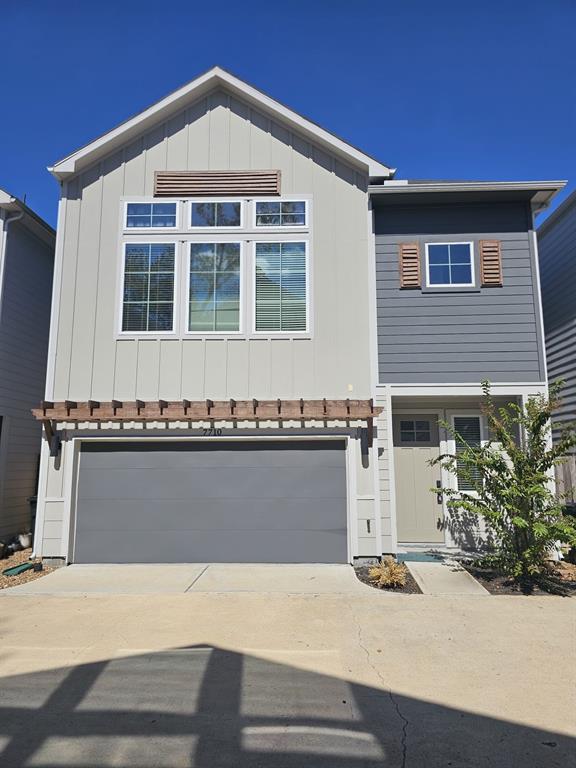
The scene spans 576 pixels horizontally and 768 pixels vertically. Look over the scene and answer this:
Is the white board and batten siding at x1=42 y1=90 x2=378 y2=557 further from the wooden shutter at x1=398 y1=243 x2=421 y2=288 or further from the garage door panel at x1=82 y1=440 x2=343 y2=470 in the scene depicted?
the wooden shutter at x1=398 y1=243 x2=421 y2=288

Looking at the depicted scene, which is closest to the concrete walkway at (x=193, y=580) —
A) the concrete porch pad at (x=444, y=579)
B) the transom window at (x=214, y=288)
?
the concrete porch pad at (x=444, y=579)

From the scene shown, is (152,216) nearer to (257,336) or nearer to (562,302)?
(257,336)

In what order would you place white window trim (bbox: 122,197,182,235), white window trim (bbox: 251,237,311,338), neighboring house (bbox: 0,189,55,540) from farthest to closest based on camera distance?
neighboring house (bbox: 0,189,55,540)
white window trim (bbox: 122,197,182,235)
white window trim (bbox: 251,237,311,338)

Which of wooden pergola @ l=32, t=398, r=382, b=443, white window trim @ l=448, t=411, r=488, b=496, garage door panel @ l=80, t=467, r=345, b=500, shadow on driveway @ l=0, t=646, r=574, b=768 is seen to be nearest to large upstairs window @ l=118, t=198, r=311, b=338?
wooden pergola @ l=32, t=398, r=382, b=443

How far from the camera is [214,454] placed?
25.3ft

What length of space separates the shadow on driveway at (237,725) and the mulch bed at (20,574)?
332 centimetres

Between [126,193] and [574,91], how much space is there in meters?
8.22

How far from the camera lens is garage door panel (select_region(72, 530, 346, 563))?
24.3 ft

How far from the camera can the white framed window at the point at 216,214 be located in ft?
26.9

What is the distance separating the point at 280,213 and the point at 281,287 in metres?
1.30

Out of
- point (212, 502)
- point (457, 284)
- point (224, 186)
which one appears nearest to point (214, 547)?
point (212, 502)

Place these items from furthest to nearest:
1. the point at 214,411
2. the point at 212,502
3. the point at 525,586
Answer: the point at 212,502, the point at 214,411, the point at 525,586

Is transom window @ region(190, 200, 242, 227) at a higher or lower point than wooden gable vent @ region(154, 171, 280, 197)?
lower

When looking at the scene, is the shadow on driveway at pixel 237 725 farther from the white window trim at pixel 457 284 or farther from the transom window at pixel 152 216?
the transom window at pixel 152 216
